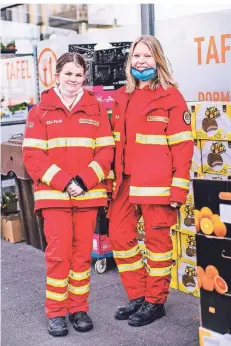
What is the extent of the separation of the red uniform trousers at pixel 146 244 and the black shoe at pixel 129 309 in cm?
6

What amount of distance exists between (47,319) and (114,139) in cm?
144

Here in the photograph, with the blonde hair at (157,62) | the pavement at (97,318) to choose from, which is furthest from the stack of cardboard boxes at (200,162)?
A: the blonde hair at (157,62)

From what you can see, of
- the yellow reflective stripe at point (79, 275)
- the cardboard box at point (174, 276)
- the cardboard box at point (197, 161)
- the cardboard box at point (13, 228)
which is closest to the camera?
the yellow reflective stripe at point (79, 275)

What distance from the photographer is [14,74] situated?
846cm

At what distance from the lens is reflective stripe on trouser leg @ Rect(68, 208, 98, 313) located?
430 cm

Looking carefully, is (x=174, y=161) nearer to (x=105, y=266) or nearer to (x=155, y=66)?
(x=155, y=66)

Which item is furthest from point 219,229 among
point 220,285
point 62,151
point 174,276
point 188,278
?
point 174,276

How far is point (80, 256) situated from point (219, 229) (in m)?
1.38

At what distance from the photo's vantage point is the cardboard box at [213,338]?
3.29 metres

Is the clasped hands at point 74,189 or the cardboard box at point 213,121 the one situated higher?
the cardboard box at point 213,121

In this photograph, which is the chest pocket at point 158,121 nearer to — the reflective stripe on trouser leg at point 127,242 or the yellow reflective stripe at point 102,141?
the yellow reflective stripe at point 102,141

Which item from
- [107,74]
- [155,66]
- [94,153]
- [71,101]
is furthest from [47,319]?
[107,74]

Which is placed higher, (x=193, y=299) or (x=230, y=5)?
(x=230, y=5)

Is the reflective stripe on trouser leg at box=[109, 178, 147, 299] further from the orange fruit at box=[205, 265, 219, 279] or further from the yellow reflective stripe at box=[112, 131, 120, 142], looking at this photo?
the orange fruit at box=[205, 265, 219, 279]
